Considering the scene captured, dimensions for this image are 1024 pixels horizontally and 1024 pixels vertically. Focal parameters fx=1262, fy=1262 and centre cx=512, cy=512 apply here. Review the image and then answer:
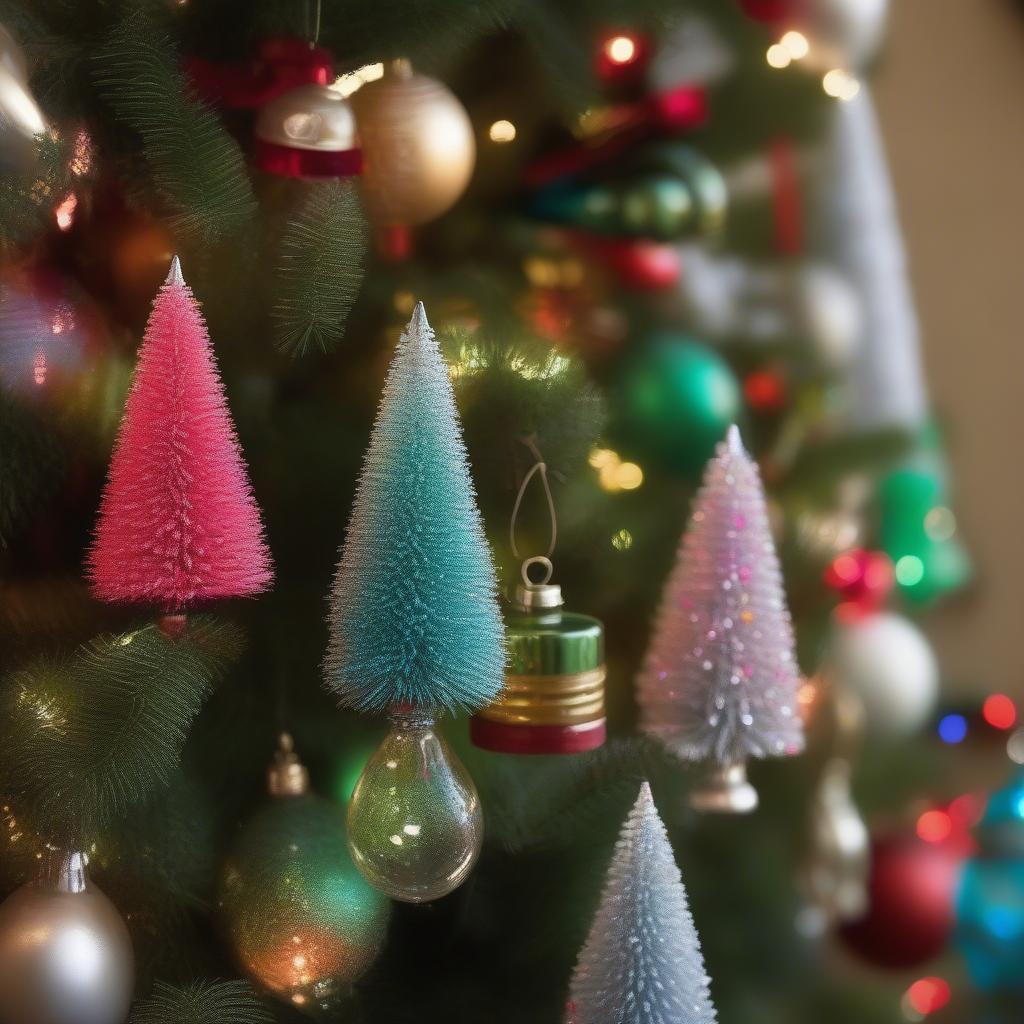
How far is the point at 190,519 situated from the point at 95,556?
2.3 inches

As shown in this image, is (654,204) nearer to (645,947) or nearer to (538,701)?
(538,701)

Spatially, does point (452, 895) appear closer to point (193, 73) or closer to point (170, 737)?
point (170, 737)

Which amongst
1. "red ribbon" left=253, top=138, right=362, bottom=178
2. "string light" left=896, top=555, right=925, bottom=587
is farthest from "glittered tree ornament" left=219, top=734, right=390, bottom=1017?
"string light" left=896, top=555, right=925, bottom=587

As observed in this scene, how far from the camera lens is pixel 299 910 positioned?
687 mm

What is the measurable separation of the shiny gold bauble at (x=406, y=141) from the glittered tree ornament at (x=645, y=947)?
39 centimetres

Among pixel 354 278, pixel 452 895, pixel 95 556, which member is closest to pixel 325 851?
pixel 452 895

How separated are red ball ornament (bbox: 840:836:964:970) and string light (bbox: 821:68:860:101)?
0.67 metres

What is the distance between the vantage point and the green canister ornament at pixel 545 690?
2.31 feet

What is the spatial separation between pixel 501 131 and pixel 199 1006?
63 cm

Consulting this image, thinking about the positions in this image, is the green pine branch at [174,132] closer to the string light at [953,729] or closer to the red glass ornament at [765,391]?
the red glass ornament at [765,391]

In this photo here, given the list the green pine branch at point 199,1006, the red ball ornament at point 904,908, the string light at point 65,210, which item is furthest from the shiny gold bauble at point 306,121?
the red ball ornament at point 904,908

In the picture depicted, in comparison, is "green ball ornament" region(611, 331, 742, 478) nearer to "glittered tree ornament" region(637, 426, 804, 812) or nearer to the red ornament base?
"glittered tree ornament" region(637, 426, 804, 812)

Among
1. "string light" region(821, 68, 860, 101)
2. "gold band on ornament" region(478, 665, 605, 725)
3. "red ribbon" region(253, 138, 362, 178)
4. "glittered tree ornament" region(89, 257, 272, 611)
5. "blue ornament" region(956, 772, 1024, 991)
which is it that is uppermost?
"string light" region(821, 68, 860, 101)

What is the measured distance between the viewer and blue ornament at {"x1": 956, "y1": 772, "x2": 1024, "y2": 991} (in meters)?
1.14
